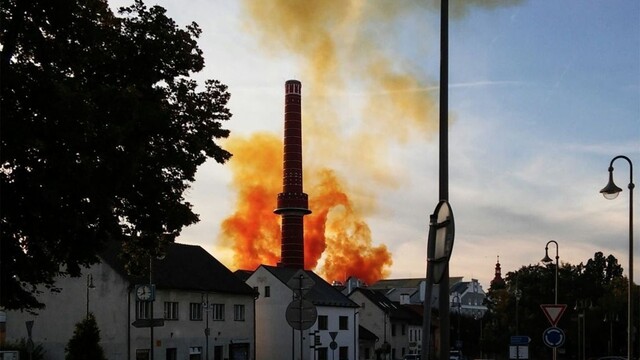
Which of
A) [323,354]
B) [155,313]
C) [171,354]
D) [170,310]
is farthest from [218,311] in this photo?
[323,354]

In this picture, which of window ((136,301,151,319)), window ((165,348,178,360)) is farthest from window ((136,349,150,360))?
window ((136,301,151,319))

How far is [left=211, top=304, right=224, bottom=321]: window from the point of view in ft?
236

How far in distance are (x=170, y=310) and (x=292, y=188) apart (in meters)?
45.0

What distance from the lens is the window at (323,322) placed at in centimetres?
8706

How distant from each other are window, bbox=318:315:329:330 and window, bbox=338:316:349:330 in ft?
9.60

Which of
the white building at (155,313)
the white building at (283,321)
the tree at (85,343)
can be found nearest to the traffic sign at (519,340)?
the tree at (85,343)

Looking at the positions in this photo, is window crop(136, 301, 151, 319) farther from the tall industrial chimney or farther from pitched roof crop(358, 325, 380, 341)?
the tall industrial chimney

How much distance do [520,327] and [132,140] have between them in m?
74.0

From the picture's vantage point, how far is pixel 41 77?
21047 mm

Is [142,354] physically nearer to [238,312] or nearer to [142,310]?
[142,310]

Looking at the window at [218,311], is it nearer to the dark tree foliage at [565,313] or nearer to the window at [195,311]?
the window at [195,311]

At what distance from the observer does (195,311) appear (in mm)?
69375

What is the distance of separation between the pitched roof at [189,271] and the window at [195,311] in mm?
1264

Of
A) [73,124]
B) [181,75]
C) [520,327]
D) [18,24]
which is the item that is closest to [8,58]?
[18,24]
